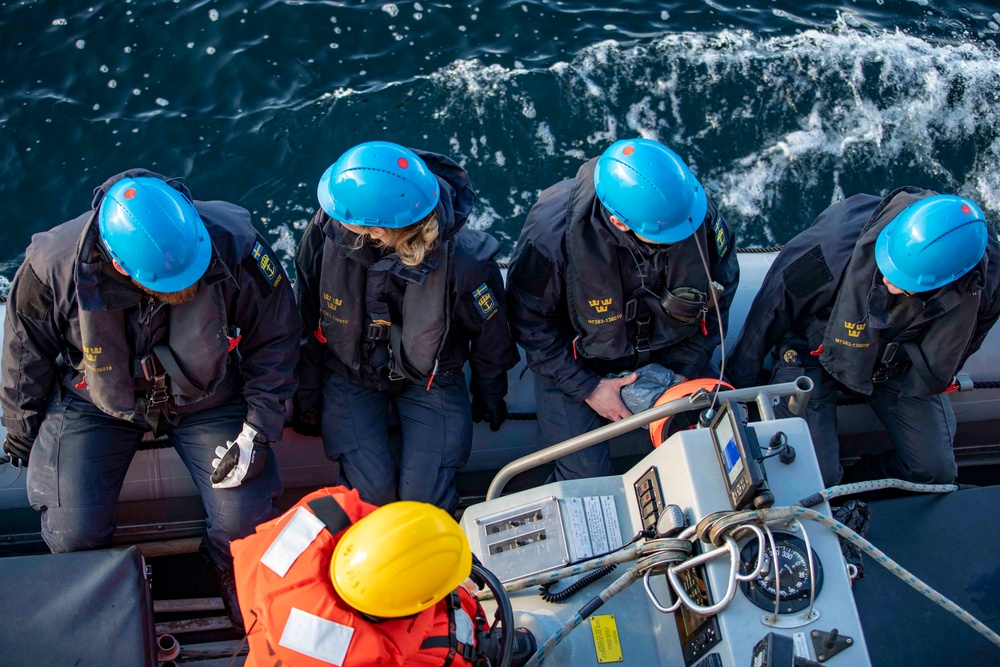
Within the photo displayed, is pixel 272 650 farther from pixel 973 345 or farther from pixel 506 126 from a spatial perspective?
pixel 506 126

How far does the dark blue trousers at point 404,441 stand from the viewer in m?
3.07

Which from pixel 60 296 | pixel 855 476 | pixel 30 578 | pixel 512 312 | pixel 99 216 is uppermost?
pixel 99 216

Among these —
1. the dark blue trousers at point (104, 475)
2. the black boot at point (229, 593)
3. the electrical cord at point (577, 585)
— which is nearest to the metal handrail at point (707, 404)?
the electrical cord at point (577, 585)

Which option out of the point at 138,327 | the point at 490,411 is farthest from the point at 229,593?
the point at 490,411

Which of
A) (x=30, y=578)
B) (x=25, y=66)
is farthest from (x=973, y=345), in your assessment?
(x=25, y=66)

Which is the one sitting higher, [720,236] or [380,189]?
[380,189]

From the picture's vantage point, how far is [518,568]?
2.38m

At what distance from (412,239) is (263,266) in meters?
0.51

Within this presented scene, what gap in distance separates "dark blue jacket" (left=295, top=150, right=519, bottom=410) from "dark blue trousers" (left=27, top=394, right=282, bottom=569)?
1.20ft

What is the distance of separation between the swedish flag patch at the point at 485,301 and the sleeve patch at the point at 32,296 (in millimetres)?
1332

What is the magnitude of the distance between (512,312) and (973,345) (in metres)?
1.66

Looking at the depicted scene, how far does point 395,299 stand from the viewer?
292cm

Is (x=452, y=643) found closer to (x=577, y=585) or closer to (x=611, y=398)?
(x=577, y=585)

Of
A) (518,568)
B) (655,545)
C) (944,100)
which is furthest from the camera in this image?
(944,100)
